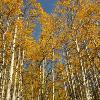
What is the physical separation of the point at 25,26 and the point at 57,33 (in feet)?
12.5

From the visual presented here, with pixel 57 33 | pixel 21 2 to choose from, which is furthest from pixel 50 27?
pixel 21 2

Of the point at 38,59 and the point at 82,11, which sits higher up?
the point at 82,11

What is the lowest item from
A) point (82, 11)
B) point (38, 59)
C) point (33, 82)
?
point (33, 82)

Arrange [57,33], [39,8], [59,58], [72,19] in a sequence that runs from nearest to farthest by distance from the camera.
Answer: [72,19] → [39,8] → [57,33] → [59,58]

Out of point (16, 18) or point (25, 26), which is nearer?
point (16, 18)

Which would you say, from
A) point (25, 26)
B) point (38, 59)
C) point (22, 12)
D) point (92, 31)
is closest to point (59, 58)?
point (38, 59)

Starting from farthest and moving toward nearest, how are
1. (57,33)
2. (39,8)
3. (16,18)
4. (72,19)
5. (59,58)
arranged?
1. (59,58)
2. (57,33)
3. (39,8)
4. (72,19)
5. (16,18)

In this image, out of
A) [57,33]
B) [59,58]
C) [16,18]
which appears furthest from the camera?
[59,58]

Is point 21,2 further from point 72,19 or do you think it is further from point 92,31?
point 92,31

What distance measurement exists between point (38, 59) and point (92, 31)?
16.7 feet

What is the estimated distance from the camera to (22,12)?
46.3 ft

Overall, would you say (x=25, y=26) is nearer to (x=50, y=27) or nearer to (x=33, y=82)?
(x=50, y=27)

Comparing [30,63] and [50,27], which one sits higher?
[50,27]

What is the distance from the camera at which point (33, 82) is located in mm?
21625
